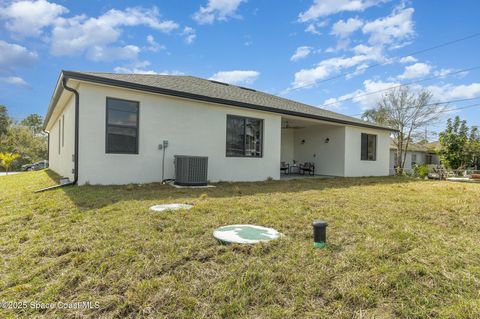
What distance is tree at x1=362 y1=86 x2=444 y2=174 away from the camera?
75.0 ft

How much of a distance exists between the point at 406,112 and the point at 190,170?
2362 centimetres

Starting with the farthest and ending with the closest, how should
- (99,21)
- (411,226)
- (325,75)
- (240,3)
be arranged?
1. (325,75)
2. (240,3)
3. (99,21)
4. (411,226)

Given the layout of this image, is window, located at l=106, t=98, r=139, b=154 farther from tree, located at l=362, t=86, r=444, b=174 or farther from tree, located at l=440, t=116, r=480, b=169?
tree, located at l=440, t=116, r=480, b=169

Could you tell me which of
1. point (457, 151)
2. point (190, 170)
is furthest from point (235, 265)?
point (457, 151)

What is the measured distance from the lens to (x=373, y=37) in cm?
1529

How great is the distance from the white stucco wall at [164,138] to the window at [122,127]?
0.13 meters

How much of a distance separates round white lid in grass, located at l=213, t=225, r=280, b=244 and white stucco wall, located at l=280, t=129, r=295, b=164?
439 inches

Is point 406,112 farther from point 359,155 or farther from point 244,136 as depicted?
point 244,136

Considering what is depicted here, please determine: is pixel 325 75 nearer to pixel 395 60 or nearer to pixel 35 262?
pixel 395 60

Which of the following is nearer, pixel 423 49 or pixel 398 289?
pixel 398 289

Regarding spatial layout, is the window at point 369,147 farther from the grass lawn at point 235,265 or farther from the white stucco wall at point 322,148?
the grass lawn at point 235,265

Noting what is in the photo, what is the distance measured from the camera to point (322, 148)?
13.4 metres

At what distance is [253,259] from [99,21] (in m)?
12.8

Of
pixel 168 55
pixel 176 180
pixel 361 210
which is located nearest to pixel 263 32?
pixel 168 55
